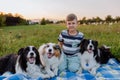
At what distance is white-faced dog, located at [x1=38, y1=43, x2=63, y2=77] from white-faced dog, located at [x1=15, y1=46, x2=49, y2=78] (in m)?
0.15

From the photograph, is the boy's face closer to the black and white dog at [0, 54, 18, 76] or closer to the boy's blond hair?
the boy's blond hair

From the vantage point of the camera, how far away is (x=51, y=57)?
677 cm

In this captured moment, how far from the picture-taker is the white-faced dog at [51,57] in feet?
21.7

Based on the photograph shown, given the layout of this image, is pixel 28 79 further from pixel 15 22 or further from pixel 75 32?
pixel 15 22

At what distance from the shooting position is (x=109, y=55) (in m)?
8.37

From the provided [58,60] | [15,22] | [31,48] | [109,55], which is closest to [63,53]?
[58,60]

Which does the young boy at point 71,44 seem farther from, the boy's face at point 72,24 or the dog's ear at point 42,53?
the dog's ear at point 42,53

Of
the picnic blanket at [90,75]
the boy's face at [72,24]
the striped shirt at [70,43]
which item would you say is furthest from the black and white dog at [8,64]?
the boy's face at [72,24]

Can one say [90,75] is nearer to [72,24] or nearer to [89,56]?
[89,56]

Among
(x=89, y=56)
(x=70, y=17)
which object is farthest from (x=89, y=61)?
(x=70, y=17)

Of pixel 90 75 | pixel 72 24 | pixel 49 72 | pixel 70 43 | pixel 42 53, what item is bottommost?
pixel 90 75

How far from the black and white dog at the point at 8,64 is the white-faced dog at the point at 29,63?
22 centimetres

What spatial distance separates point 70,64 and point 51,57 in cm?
77

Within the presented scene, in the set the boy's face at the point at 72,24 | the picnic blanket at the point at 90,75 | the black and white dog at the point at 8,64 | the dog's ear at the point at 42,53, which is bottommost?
the picnic blanket at the point at 90,75
